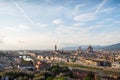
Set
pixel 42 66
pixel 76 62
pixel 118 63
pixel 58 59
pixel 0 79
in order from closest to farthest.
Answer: pixel 0 79 → pixel 42 66 → pixel 118 63 → pixel 76 62 → pixel 58 59

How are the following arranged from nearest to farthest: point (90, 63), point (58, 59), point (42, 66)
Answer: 1. point (42, 66)
2. point (90, 63)
3. point (58, 59)

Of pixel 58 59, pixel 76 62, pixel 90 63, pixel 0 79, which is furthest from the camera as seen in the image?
pixel 58 59

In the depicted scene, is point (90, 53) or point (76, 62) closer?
point (76, 62)

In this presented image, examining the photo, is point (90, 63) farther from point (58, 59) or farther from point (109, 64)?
point (58, 59)

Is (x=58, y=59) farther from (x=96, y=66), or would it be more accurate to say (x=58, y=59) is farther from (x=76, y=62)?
(x=96, y=66)

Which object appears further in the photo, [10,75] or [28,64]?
[28,64]

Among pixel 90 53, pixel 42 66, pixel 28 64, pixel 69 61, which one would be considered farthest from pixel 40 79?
pixel 90 53

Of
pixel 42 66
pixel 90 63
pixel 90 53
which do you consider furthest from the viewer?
pixel 90 53

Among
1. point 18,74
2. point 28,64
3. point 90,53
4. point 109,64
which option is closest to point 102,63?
point 109,64
